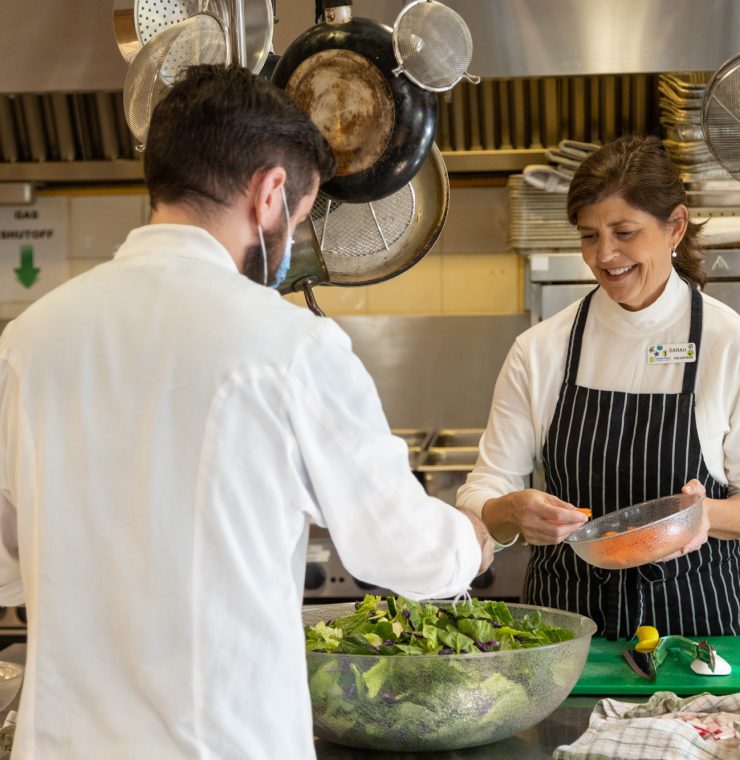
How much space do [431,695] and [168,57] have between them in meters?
1.09

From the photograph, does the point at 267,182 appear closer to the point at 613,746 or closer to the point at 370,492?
the point at 370,492

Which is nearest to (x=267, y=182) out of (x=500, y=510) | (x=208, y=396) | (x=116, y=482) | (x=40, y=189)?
(x=208, y=396)

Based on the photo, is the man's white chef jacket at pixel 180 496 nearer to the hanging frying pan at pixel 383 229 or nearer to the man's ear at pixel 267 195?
the man's ear at pixel 267 195

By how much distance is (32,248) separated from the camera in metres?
4.29

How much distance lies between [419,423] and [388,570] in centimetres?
298

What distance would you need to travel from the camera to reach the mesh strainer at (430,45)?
5.45 feet

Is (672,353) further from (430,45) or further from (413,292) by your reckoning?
(413,292)

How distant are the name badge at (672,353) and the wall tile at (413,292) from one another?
6.64 ft

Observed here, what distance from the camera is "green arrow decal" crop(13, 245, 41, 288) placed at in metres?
4.29

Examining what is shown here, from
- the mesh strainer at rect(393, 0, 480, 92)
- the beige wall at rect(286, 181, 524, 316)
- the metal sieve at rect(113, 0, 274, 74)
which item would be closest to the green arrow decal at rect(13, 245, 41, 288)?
the beige wall at rect(286, 181, 524, 316)

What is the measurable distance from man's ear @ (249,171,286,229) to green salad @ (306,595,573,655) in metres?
0.63

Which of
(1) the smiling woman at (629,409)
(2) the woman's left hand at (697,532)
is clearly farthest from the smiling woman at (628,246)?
(2) the woman's left hand at (697,532)

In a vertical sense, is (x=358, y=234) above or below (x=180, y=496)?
above

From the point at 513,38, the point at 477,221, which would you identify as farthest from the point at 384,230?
the point at 477,221
